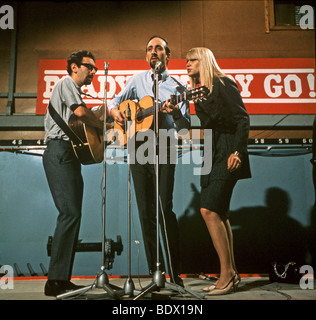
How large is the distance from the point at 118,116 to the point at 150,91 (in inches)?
20.0

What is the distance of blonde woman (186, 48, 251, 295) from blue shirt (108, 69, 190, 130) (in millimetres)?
504

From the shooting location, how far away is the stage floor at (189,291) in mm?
2227

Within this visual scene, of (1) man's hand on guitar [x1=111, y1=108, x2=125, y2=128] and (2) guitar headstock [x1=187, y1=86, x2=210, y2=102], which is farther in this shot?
(1) man's hand on guitar [x1=111, y1=108, x2=125, y2=128]

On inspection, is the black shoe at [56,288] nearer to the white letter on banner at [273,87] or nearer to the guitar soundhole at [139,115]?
the guitar soundhole at [139,115]

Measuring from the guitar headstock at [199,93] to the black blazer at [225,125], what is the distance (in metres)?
0.25

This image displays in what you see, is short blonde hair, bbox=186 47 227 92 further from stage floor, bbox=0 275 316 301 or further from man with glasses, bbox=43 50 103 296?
stage floor, bbox=0 275 316 301

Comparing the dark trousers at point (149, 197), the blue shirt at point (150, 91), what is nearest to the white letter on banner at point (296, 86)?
the blue shirt at point (150, 91)

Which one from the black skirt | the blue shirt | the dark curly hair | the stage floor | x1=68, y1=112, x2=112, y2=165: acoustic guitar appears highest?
the dark curly hair

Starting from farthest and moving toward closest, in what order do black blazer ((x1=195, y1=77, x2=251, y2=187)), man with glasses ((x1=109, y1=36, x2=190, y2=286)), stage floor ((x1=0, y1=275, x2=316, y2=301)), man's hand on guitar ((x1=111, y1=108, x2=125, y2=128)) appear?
man's hand on guitar ((x1=111, y1=108, x2=125, y2=128))
man with glasses ((x1=109, y1=36, x2=190, y2=286))
black blazer ((x1=195, y1=77, x2=251, y2=187))
stage floor ((x1=0, y1=275, x2=316, y2=301))

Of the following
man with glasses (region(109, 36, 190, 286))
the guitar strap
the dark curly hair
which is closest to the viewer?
the guitar strap

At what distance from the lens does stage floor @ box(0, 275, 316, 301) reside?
2.23m

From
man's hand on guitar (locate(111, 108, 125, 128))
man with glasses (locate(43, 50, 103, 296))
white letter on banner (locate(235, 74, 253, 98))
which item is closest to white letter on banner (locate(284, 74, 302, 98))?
white letter on banner (locate(235, 74, 253, 98))

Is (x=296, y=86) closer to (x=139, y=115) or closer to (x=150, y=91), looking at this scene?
(x=150, y=91)
